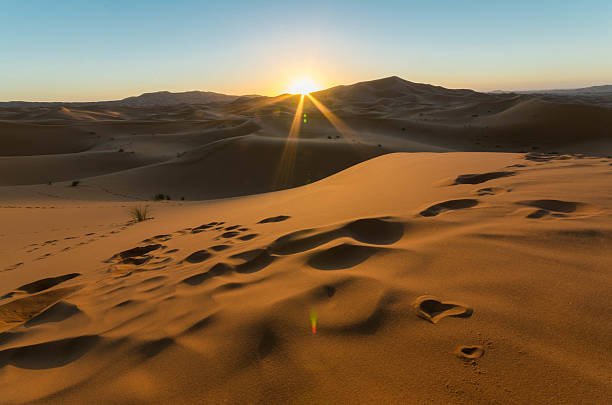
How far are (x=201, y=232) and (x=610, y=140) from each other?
26.4 meters

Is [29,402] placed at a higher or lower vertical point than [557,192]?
lower

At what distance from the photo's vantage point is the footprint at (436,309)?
1.55 m

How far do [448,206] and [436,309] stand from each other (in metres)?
1.87

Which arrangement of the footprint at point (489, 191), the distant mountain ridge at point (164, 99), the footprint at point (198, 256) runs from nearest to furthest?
the footprint at point (198, 256), the footprint at point (489, 191), the distant mountain ridge at point (164, 99)

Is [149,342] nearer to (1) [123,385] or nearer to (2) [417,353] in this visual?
(1) [123,385]

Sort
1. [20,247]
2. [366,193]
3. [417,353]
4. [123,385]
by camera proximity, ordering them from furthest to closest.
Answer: [20,247] → [366,193] → [123,385] → [417,353]

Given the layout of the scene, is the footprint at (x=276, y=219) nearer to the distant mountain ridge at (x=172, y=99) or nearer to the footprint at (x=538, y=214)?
the footprint at (x=538, y=214)

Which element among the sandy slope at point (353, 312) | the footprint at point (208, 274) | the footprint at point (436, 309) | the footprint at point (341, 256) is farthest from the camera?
the footprint at point (208, 274)

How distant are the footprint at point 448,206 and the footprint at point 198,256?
2.07m

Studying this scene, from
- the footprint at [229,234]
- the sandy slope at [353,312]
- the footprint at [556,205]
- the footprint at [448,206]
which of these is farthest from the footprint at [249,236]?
the footprint at [556,205]

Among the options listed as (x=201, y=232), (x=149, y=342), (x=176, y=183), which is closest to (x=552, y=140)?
(x=176, y=183)

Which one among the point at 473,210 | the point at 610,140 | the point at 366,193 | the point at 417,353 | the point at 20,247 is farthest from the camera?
the point at 610,140

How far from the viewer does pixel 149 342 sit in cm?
178

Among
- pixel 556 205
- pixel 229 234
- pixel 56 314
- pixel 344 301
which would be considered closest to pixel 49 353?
pixel 56 314
